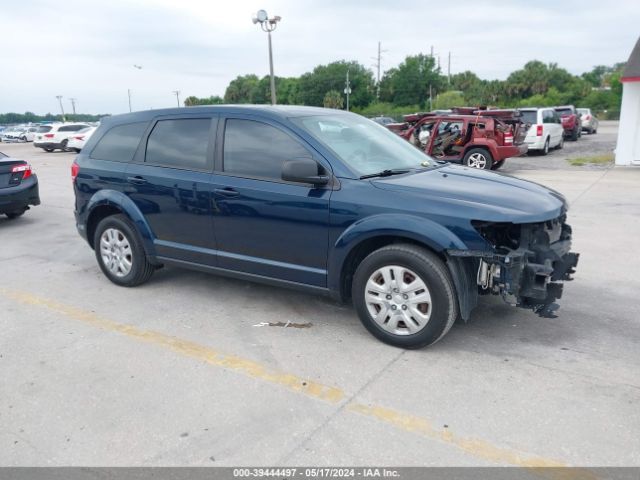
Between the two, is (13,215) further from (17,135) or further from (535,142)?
(17,135)

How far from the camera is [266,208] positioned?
4406 millimetres

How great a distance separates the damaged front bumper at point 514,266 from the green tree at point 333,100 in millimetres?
76372

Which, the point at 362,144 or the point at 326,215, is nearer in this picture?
the point at 326,215

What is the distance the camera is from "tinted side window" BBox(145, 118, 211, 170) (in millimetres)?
4871

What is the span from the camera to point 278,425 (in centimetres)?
310

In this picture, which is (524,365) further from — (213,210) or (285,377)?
(213,210)

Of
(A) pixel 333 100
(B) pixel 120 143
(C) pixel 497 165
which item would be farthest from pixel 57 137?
(A) pixel 333 100

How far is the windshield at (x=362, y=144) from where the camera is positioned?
4.37 meters

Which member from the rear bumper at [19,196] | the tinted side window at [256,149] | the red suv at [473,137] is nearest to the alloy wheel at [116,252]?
the tinted side window at [256,149]

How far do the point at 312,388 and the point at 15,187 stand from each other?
742cm

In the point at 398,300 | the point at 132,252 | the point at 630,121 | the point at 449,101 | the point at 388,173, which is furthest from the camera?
the point at 449,101

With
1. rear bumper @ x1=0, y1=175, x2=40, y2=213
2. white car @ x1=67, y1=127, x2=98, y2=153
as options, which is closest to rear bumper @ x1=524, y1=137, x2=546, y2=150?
rear bumper @ x1=0, y1=175, x2=40, y2=213

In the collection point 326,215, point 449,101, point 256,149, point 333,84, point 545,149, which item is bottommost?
point 545,149
